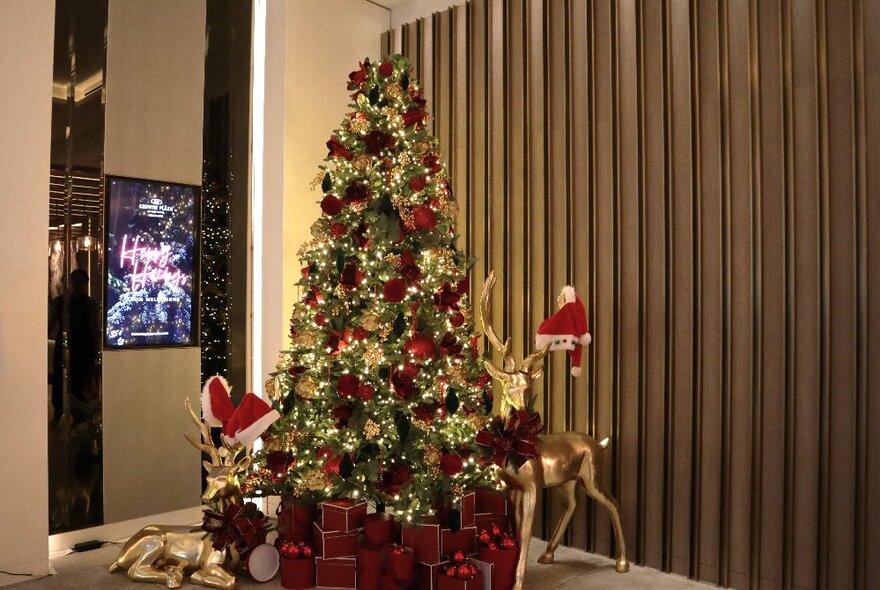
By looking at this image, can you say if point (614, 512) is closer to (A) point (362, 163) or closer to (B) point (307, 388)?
(B) point (307, 388)

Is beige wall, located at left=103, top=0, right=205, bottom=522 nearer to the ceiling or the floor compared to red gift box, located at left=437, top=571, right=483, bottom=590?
nearer to the ceiling

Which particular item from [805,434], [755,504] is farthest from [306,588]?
[805,434]

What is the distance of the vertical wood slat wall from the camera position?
281 cm

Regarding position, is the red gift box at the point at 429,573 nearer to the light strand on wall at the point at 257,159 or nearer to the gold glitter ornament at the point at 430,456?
the gold glitter ornament at the point at 430,456

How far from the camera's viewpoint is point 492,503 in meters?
3.19

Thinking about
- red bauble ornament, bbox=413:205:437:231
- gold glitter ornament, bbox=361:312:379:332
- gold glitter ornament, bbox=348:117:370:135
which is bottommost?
gold glitter ornament, bbox=361:312:379:332

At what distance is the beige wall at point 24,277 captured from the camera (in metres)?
3.14

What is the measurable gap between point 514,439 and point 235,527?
3.91ft

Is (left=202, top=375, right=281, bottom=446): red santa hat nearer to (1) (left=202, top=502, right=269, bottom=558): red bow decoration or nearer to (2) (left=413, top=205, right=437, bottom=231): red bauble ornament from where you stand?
(1) (left=202, top=502, right=269, bottom=558): red bow decoration

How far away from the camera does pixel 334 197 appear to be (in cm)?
311

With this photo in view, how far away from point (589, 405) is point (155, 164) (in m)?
2.58

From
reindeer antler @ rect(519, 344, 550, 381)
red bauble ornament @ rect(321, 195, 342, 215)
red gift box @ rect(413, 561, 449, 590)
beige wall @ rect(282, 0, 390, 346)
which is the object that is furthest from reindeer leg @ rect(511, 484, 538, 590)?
beige wall @ rect(282, 0, 390, 346)

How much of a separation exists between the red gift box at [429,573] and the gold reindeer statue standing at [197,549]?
771mm

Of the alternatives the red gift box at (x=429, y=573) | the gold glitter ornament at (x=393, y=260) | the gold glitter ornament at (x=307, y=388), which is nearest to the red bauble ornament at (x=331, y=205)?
the gold glitter ornament at (x=393, y=260)
